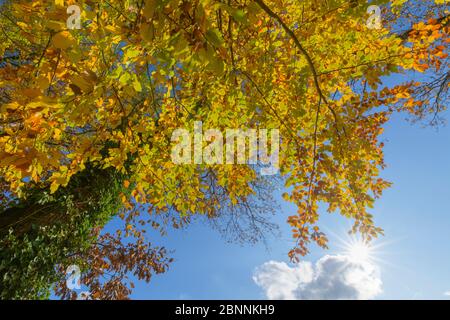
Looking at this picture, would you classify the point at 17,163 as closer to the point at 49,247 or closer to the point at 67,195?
the point at 49,247

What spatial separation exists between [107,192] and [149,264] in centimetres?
518

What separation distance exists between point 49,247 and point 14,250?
0.45m

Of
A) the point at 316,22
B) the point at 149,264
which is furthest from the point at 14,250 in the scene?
the point at 149,264

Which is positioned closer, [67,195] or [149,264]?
[67,195]

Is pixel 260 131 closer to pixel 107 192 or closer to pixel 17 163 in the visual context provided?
pixel 107 192

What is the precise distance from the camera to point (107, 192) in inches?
219

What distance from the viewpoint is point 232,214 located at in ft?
31.6
